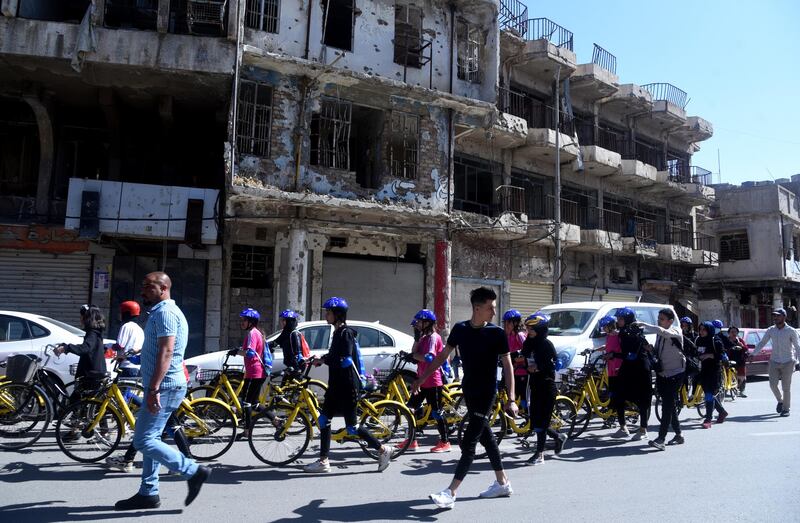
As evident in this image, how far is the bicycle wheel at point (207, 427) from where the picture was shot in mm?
6902

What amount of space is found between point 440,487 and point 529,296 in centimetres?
1698

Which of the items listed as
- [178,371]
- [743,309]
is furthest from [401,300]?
[743,309]

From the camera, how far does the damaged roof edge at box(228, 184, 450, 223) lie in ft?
48.4

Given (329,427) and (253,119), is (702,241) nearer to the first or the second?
(253,119)

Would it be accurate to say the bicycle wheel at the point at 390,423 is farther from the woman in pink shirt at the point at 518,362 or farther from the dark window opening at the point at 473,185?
the dark window opening at the point at 473,185

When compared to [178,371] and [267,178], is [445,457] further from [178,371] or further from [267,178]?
[267,178]

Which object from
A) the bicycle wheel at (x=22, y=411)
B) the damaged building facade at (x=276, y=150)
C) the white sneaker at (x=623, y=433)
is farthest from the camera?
the damaged building facade at (x=276, y=150)

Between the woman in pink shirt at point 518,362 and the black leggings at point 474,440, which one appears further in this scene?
the woman in pink shirt at point 518,362

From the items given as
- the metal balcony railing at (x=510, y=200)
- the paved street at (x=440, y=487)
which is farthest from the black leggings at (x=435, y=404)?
the metal balcony railing at (x=510, y=200)

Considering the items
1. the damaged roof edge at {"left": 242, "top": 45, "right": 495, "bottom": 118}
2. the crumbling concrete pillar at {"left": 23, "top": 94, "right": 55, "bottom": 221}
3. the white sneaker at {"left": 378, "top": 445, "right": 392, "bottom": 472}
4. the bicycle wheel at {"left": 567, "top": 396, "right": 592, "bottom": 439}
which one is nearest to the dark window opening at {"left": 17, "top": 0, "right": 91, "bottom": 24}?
the crumbling concrete pillar at {"left": 23, "top": 94, "right": 55, "bottom": 221}

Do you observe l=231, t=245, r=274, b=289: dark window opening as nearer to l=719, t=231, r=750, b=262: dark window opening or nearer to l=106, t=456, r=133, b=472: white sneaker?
l=106, t=456, r=133, b=472: white sneaker

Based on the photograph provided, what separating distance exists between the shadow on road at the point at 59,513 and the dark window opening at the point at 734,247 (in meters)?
35.4

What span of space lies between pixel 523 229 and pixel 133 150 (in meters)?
12.2

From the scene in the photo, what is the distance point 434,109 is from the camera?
18016 millimetres
